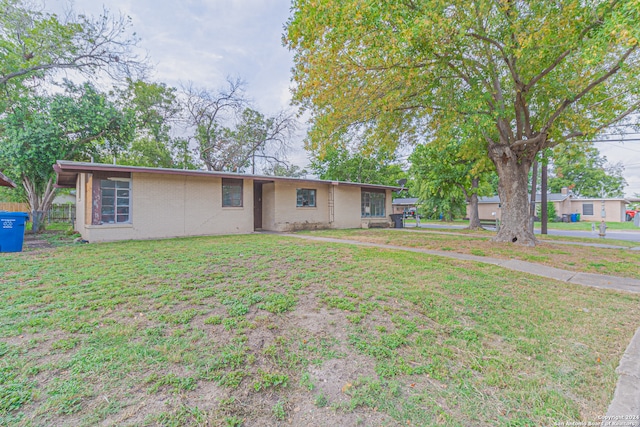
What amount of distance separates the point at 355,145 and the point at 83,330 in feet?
32.3

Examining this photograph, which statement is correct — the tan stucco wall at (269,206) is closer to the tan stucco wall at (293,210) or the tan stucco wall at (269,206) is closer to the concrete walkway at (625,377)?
the tan stucco wall at (293,210)

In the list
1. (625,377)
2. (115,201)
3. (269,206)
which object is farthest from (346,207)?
(625,377)

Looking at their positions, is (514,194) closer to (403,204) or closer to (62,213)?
(62,213)

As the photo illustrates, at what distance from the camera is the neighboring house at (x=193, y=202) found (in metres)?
9.34

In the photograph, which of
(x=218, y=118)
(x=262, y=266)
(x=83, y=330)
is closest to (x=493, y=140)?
(x=262, y=266)

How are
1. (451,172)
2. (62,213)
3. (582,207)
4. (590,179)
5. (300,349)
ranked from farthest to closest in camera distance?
(590,179)
(582,207)
(62,213)
(451,172)
(300,349)

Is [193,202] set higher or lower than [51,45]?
lower

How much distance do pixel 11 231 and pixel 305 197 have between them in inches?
416

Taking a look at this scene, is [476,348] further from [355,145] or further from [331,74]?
[355,145]

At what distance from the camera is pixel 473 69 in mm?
8641

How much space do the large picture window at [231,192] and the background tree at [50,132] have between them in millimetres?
7390

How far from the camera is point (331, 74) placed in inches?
279

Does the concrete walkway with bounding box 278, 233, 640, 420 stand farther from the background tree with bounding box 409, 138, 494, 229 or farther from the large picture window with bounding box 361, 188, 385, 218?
the large picture window with bounding box 361, 188, 385, 218

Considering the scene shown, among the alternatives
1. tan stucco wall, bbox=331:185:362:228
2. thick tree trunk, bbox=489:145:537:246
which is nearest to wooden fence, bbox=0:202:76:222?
tan stucco wall, bbox=331:185:362:228
